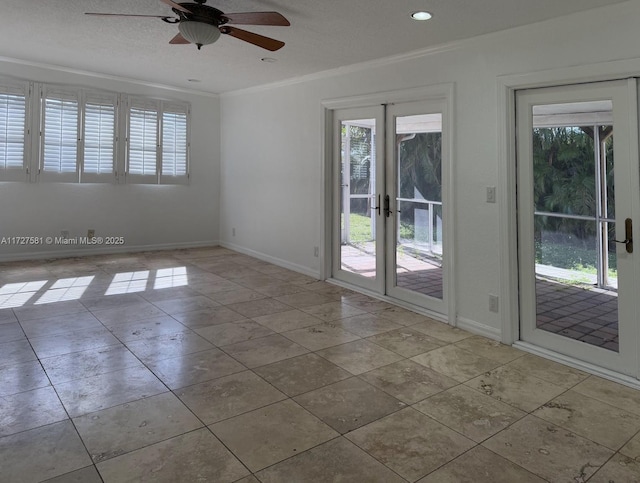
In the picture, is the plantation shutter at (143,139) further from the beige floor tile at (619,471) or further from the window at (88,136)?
the beige floor tile at (619,471)

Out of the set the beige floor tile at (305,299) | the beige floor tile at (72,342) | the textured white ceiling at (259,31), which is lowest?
the beige floor tile at (72,342)

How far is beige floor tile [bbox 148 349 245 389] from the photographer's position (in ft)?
9.03

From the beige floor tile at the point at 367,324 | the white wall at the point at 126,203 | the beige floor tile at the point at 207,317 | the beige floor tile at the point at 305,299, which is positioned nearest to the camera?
the beige floor tile at the point at 367,324

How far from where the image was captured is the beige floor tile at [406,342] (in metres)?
3.32

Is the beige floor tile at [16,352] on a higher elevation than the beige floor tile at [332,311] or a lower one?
lower

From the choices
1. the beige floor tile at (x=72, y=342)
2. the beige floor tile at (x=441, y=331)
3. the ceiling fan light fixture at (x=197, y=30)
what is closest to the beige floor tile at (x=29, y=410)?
the beige floor tile at (x=72, y=342)

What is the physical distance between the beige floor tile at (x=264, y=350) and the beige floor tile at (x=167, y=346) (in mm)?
238

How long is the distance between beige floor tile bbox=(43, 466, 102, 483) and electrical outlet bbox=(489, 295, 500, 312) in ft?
9.85

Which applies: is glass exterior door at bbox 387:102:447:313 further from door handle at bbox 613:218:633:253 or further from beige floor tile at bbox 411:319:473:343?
door handle at bbox 613:218:633:253

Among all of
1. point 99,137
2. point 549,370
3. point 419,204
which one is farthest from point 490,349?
point 99,137

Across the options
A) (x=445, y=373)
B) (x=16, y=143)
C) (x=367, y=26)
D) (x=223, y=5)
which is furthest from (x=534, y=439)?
(x=16, y=143)

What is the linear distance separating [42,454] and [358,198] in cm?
378

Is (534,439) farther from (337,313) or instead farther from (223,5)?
(223,5)

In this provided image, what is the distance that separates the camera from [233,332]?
363cm
